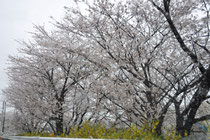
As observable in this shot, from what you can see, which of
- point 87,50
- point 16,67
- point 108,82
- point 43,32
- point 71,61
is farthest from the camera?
point 16,67

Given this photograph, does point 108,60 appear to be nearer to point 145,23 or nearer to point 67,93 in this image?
point 145,23

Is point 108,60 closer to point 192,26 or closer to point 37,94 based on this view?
point 192,26

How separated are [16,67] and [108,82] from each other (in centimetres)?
691

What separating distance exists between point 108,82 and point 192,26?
3.36 meters

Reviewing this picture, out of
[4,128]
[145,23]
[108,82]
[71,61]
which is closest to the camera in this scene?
[108,82]

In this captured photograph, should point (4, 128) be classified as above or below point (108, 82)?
below

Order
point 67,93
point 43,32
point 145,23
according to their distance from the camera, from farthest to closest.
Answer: point 67,93, point 43,32, point 145,23

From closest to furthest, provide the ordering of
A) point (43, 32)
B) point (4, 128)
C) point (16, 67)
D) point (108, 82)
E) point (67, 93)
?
1. point (108, 82)
2. point (43, 32)
3. point (16, 67)
4. point (67, 93)
5. point (4, 128)

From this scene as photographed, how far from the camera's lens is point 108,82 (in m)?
6.04

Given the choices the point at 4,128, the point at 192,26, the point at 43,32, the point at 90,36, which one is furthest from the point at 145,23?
the point at 4,128

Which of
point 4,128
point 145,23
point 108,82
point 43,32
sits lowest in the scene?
point 4,128

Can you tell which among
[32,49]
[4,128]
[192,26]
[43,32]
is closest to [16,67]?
[32,49]

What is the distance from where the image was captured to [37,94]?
1113 cm

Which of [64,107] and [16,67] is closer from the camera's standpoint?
[64,107]
